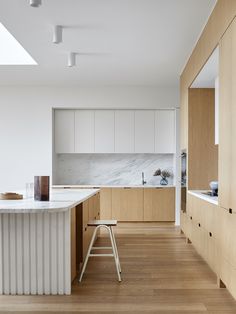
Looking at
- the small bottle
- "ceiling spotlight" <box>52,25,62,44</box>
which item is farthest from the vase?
the small bottle

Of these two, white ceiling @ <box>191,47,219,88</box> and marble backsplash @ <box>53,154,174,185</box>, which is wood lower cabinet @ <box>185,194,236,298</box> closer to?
white ceiling @ <box>191,47,219,88</box>

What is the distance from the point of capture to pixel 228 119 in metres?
3.36

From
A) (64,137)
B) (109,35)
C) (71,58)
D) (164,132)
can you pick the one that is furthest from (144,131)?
(109,35)

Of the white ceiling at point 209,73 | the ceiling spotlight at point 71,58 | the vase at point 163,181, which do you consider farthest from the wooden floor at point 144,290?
the vase at point 163,181

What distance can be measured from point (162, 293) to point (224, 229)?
2.60ft

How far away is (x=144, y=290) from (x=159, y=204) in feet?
13.9

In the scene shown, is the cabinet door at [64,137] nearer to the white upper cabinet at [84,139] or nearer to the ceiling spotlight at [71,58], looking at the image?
the white upper cabinet at [84,139]

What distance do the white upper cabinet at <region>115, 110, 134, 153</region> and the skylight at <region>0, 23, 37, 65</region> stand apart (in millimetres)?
2398

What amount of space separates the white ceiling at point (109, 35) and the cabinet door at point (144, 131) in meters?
1.12

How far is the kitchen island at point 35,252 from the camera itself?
342 cm

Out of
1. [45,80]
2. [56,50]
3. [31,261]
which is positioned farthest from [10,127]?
[31,261]

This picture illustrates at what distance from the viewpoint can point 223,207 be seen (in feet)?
Answer: 11.5

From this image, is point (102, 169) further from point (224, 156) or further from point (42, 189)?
point (224, 156)

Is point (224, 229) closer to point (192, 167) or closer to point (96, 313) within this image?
point (96, 313)
